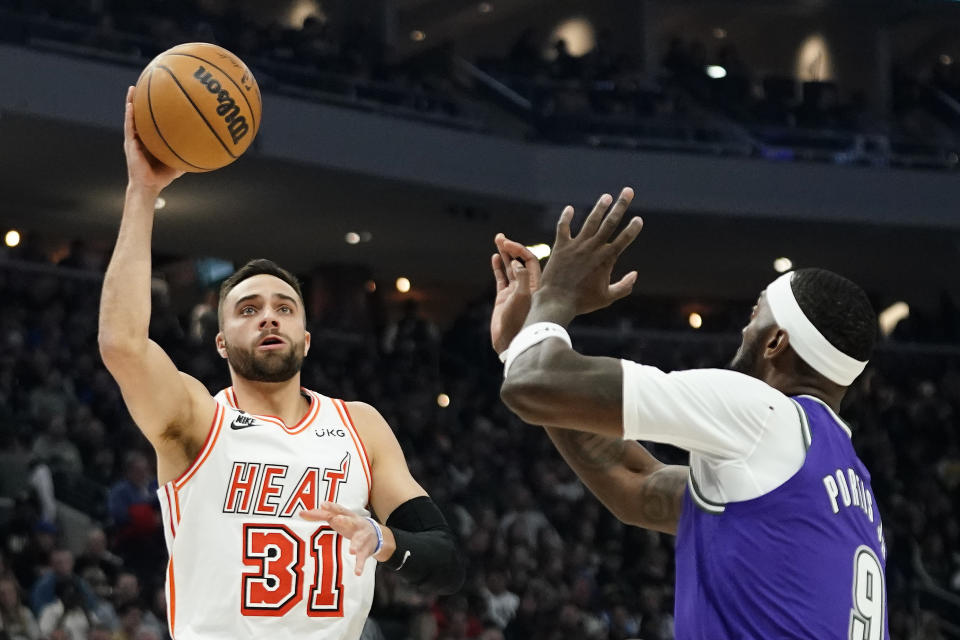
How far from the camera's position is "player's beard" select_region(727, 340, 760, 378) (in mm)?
3322

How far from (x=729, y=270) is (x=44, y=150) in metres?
11.0

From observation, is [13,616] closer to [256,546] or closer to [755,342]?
[256,546]

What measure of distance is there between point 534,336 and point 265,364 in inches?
61.7

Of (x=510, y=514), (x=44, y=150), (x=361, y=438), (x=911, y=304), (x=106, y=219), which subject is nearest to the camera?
(x=361, y=438)

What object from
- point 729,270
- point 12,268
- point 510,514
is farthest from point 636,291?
point 12,268

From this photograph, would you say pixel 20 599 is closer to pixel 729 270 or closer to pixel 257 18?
pixel 257 18

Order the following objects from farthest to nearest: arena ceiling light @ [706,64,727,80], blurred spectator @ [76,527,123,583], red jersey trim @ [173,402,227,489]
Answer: arena ceiling light @ [706,64,727,80] → blurred spectator @ [76,527,123,583] → red jersey trim @ [173,402,227,489]

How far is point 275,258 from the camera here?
20938 mm

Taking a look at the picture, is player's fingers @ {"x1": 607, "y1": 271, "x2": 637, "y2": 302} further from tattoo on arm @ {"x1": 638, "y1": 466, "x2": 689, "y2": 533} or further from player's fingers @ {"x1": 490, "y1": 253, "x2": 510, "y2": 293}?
tattoo on arm @ {"x1": 638, "y1": 466, "x2": 689, "y2": 533}

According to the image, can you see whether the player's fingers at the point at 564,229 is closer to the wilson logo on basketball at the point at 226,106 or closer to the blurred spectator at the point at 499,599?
the wilson logo on basketball at the point at 226,106

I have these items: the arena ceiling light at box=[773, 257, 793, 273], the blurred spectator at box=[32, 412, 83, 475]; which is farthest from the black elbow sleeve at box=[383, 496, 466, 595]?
the arena ceiling light at box=[773, 257, 793, 273]

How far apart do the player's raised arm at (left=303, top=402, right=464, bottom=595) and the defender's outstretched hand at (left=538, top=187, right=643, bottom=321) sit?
3.07 feet

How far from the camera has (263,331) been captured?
4.45 meters

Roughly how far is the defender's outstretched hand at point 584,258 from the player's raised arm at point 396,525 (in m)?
0.94
